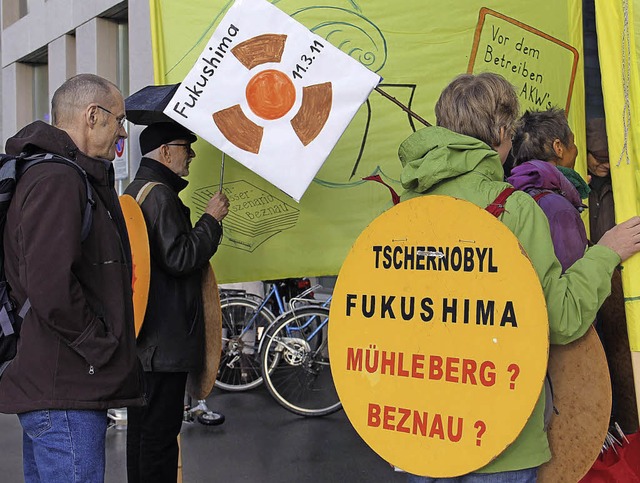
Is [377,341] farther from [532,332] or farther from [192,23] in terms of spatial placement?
[192,23]

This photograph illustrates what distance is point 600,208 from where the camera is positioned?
430 centimetres

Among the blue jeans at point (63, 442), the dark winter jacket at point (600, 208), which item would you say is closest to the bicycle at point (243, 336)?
the dark winter jacket at point (600, 208)

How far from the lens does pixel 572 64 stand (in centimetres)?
449

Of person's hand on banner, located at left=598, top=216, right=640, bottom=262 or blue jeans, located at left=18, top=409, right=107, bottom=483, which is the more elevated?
person's hand on banner, located at left=598, top=216, right=640, bottom=262

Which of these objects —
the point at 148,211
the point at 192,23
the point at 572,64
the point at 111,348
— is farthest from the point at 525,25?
the point at 111,348

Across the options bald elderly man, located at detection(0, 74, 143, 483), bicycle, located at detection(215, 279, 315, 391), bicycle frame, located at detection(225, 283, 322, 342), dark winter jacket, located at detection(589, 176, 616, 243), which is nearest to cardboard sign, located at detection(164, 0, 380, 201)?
bald elderly man, located at detection(0, 74, 143, 483)

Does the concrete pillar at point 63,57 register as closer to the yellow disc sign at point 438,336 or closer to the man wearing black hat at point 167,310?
the man wearing black hat at point 167,310

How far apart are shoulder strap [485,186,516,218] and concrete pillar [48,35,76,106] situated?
13.2 meters

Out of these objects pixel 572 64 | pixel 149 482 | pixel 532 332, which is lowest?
pixel 149 482

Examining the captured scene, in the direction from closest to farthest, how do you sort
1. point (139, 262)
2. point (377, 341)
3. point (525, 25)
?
point (377, 341) < point (139, 262) < point (525, 25)

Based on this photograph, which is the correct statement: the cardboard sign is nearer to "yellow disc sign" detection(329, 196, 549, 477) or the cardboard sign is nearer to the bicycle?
"yellow disc sign" detection(329, 196, 549, 477)

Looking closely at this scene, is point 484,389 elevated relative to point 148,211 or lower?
lower

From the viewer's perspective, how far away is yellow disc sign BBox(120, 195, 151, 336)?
11.8 ft

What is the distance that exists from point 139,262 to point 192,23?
1124 millimetres
